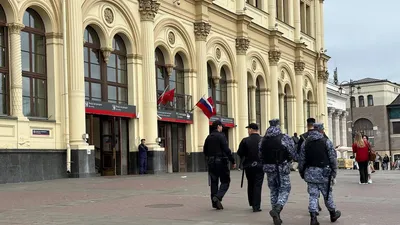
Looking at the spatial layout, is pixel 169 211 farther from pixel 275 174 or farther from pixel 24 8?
pixel 24 8

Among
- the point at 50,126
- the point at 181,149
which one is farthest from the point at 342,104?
the point at 50,126

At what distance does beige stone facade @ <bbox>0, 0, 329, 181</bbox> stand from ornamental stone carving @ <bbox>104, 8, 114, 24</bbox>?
0.16ft

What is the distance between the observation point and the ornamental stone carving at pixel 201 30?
33938 mm

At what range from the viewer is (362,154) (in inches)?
790

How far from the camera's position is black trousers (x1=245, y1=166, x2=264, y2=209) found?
38.5ft

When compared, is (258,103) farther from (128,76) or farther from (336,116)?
(336,116)

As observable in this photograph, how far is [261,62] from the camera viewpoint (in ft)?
140

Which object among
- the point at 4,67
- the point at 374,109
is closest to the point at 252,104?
the point at 4,67

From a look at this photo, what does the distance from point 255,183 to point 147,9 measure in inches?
732

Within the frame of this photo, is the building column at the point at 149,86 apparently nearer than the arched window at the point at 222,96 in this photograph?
Yes

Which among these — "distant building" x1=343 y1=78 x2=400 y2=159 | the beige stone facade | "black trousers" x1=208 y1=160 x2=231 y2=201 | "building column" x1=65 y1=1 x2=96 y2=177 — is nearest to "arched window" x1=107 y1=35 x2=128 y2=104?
the beige stone facade

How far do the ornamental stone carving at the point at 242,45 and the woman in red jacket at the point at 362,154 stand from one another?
1901 cm

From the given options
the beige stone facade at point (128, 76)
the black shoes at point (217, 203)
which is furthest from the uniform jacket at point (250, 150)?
the beige stone facade at point (128, 76)

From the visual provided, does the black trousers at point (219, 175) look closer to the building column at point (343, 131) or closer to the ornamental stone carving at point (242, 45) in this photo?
the ornamental stone carving at point (242, 45)
